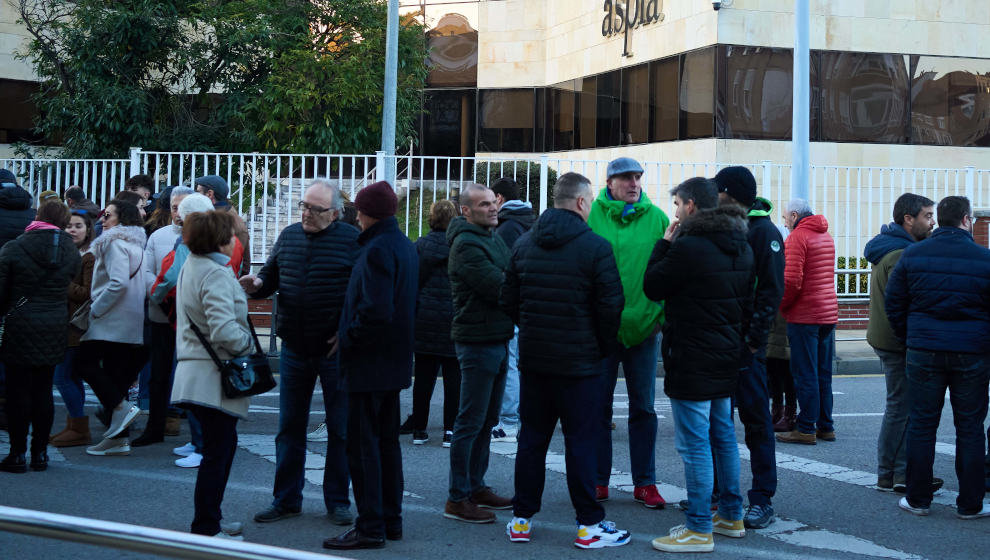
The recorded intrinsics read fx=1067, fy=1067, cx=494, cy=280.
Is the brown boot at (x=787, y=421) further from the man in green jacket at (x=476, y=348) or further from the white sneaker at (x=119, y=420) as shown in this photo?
the white sneaker at (x=119, y=420)

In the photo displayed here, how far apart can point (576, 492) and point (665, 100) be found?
1736 centimetres

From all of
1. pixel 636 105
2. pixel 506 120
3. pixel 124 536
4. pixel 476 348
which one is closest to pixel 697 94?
pixel 636 105

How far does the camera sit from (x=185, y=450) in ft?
24.7

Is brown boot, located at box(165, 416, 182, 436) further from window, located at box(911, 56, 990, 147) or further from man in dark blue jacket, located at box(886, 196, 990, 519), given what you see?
window, located at box(911, 56, 990, 147)

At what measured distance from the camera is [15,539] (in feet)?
6.68

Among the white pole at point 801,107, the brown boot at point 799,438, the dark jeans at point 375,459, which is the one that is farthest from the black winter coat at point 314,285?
the white pole at point 801,107

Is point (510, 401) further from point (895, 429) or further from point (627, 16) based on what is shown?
point (627, 16)

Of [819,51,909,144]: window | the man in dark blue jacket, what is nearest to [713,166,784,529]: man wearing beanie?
the man in dark blue jacket

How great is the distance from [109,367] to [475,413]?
326 centimetres

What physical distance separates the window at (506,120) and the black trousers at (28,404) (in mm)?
21949

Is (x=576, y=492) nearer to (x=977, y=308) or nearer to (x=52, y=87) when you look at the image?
(x=977, y=308)

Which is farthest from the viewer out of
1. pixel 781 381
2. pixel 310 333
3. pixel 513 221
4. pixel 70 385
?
pixel 781 381

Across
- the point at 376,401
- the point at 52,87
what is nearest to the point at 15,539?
the point at 376,401

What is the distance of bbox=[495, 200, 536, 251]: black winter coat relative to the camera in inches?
316
